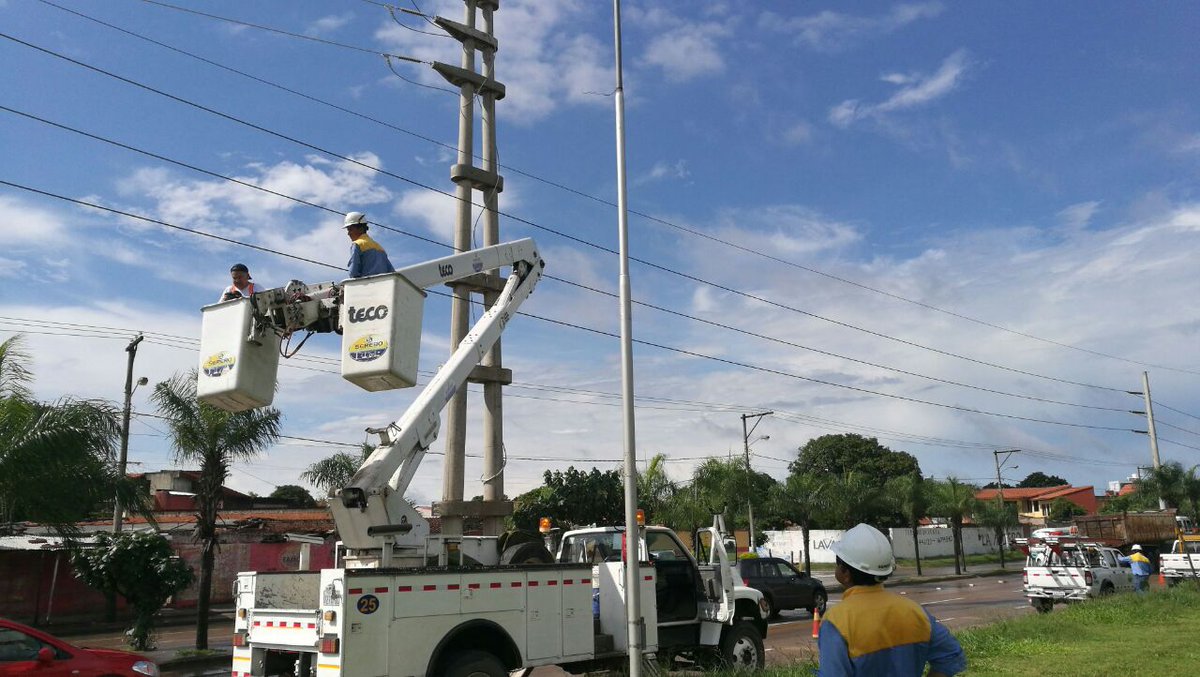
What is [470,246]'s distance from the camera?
21.4 m

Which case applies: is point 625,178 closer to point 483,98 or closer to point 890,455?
point 483,98

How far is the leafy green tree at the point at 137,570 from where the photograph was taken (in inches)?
660

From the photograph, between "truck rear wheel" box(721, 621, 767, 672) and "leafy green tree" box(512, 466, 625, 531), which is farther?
"leafy green tree" box(512, 466, 625, 531)

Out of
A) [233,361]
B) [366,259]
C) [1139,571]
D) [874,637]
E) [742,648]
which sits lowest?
[742,648]

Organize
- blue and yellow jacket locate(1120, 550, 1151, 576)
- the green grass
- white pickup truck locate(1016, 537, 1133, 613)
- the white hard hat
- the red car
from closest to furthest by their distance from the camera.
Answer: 1. the white hard hat
2. the red car
3. the green grass
4. white pickup truck locate(1016, 537, 1133, 613)
5. blue and yellow jacket locate(1120, 550, 1151, 576)

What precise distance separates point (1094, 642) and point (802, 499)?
28.6 metres

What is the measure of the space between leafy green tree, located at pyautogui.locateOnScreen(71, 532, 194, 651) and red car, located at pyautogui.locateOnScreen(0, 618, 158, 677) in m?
7.60

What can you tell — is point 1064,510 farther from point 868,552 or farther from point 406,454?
point 868,552

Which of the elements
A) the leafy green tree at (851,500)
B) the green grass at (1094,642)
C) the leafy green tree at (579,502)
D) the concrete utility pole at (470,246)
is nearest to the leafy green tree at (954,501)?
the leafy green tree at (851,500)

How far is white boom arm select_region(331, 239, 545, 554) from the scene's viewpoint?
8219 millimetres

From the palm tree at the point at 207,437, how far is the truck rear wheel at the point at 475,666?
1107 centimetres

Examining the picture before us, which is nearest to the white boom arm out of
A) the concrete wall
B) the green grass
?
the green grass

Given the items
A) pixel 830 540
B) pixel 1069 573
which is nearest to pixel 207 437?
pixel 1069 573

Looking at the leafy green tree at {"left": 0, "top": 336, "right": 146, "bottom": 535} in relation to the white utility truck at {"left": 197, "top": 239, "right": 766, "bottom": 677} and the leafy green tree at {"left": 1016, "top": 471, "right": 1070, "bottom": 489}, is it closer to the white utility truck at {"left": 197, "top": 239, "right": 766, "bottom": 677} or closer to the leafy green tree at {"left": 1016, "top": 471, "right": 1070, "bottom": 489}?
the white utility truck at {"left": 197, "top": 239, "right": 766, "bottom": 677}
